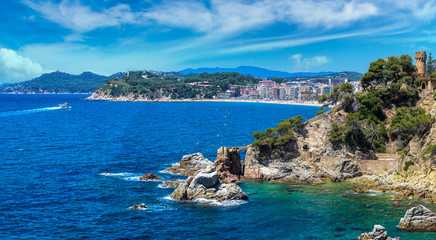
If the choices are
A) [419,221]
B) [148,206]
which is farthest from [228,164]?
[419,221]

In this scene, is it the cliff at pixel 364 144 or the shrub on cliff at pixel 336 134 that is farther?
the shrub on cliff at pixel 336 134

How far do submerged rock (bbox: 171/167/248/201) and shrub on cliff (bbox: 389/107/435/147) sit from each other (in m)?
27.1

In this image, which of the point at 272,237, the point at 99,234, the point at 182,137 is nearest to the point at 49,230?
the point at 99,234

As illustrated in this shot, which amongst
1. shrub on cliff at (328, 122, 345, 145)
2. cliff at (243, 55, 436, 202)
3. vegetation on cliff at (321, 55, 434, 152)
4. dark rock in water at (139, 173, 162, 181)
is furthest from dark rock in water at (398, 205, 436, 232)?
dark rock in water at (139, 173, 162, 181)

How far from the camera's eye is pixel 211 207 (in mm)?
43875

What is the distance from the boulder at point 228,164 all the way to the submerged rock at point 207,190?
7644 millimetres

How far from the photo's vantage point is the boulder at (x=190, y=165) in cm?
6041

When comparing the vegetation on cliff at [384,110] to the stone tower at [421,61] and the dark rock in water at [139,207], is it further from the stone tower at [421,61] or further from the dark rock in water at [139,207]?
the dark rock in water at [139,207]

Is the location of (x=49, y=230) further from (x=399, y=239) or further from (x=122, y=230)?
(x=399, y=239)

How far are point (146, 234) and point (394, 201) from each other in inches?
1087

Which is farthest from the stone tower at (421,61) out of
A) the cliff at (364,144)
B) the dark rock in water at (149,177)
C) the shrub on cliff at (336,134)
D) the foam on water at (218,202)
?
the dark rock in water at (149,177)

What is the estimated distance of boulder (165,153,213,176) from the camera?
6041cm

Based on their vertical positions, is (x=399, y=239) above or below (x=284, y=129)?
below

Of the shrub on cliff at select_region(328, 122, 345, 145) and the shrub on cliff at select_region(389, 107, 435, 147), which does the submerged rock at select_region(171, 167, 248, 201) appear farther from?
the shrub on cliff at select_region(389, 107, 435, 147)
